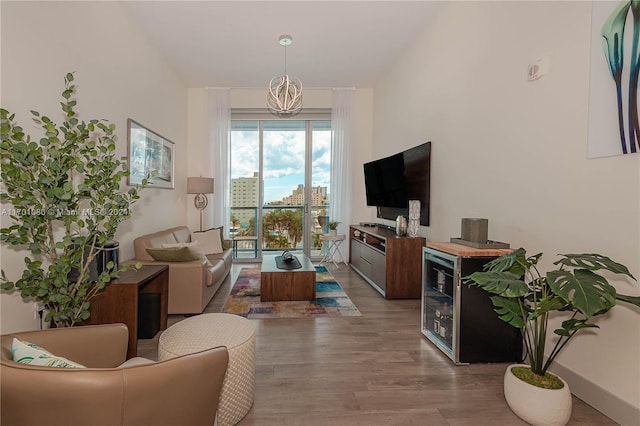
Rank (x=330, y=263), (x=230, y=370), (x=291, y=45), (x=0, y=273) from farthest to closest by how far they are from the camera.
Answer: (x=330, y=263) → (x=291, y=45) → (x=0, y=273) → (x=230, y=370)

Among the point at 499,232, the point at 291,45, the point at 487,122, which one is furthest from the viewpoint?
the point at 291,45

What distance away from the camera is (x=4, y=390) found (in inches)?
37.4

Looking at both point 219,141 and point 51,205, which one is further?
point 219,141

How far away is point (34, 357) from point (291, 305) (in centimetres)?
263

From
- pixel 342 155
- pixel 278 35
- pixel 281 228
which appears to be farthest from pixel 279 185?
pixel 278 35

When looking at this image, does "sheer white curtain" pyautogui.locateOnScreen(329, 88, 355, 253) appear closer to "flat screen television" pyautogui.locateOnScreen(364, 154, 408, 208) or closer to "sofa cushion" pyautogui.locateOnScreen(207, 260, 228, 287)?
"flat screen television" pyautogui.locateOnScreen(364, 154, 408, 208)

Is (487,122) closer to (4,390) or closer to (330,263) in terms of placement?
(4,390)

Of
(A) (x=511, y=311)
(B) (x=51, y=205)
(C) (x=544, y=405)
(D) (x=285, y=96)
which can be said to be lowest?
(C) (x=544, y=405)

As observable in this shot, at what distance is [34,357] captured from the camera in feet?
3.76

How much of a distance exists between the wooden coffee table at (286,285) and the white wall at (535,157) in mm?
1701

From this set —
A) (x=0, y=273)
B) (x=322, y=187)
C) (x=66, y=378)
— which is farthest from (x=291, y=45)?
(x=66, y=378)

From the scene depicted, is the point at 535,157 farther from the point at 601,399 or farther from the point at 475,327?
the point at 601,399

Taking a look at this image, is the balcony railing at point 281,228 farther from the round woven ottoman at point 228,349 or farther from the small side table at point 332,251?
the round woven ottoman at point 228,349

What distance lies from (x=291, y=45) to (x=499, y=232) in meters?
3.61
